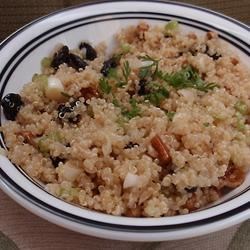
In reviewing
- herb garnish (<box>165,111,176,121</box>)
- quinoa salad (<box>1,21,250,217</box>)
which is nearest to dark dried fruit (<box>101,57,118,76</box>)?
quinoa salad (<box>1,21,250,217</box>)

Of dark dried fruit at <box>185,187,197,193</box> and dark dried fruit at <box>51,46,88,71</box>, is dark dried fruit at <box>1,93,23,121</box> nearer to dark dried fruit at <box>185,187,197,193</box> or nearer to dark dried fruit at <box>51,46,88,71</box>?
dark dried fruit at <box>51,46,88,71</box>

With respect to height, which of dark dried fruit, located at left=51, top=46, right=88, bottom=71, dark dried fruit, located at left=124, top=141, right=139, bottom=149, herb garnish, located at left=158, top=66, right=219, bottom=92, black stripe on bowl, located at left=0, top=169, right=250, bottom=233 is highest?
dark dried fruit, located at left=51, top=46, right=88, bottom=71

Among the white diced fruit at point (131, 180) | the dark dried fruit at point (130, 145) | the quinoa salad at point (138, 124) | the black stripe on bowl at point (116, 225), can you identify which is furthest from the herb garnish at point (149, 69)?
the black stripe on bowl at point (116, 225)

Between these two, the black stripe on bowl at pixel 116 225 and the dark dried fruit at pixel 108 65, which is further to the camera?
the dark dried fruit at pixel 108 65

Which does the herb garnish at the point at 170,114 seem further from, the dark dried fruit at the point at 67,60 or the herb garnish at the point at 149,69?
the dark dried fruit at the point at 67,60

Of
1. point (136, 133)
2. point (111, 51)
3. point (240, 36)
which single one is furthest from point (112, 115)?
point (240, 36)

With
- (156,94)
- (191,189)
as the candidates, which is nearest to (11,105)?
(156,94)

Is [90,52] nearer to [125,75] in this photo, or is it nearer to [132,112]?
[125,75]
